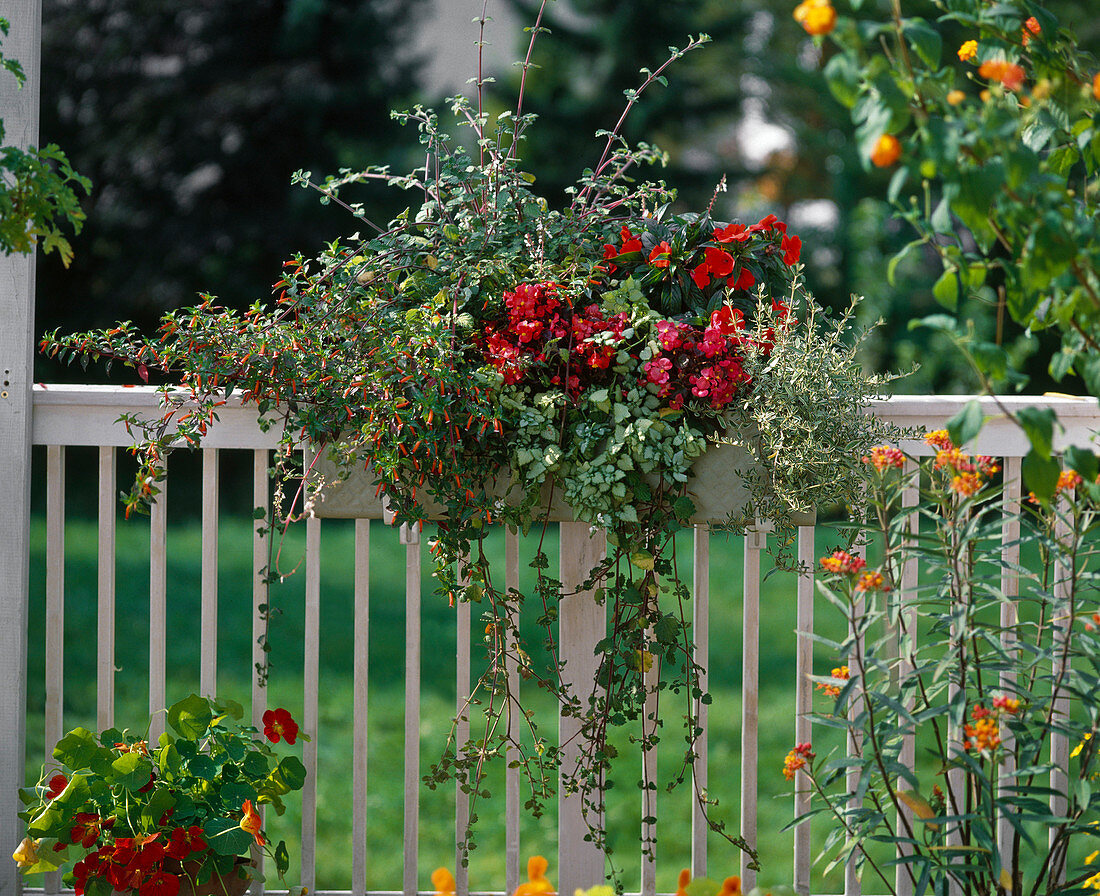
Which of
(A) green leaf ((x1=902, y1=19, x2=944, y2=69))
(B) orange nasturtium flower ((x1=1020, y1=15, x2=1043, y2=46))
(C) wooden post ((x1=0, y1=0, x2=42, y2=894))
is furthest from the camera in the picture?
(C) wooden post ((x1=0, y1=0, x2=42, y2=894))

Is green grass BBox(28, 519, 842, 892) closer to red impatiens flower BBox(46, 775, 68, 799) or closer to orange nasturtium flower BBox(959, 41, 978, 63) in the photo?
red impatiens flower BBox(46, 775, 68, 799)

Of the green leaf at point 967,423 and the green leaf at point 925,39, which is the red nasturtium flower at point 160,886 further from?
the green leaf at point 925,39

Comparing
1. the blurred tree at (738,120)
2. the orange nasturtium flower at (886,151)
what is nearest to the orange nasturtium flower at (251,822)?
the orange nasturtium flower at (886,151)

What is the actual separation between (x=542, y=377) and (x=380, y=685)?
3.37 metres

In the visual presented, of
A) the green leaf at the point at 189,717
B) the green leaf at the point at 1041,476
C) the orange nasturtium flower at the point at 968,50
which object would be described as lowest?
the green leaf at the point at 189,717

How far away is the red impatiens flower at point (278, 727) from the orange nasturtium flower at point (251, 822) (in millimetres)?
130

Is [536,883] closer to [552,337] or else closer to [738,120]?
[552,337]

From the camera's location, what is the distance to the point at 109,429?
1.98 metres

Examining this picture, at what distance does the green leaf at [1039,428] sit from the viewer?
1.11 m

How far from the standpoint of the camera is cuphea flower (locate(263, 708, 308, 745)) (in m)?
1.91

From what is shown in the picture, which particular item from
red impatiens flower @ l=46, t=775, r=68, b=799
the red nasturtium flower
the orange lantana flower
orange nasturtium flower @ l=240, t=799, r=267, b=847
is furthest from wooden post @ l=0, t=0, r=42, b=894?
the orange lantana flower

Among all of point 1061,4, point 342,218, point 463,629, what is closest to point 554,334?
point 463,629

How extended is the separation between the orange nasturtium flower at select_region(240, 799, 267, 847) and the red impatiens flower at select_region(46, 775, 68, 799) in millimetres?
349

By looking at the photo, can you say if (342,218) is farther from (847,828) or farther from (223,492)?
(847,828)
